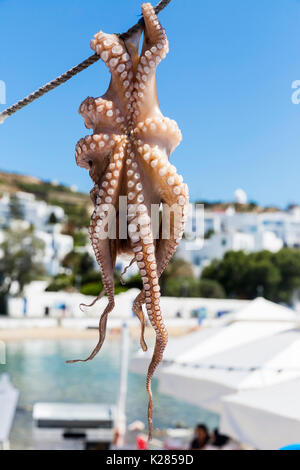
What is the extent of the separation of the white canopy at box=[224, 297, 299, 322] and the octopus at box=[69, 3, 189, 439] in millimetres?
5872

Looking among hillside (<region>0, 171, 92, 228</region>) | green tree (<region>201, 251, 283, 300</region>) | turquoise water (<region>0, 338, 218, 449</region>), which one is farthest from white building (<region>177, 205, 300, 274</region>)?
turquoise water (<region>0, 338, 218, 449</region>)

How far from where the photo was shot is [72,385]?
49.1 feet

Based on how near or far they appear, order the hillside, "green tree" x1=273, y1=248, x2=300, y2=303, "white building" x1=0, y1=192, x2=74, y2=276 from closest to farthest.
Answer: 1. "green tree" x1=273, y1=248, x2=300, y2=303
2. "white building" x1=0, y1=192, x2=74, y2=276
3. the hillside

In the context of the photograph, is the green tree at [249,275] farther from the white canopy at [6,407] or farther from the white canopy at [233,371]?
the white canopy at [233,371]

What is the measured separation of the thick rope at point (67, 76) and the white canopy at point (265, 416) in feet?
7.59

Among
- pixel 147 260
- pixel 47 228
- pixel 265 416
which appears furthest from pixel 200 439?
pixel 47 228

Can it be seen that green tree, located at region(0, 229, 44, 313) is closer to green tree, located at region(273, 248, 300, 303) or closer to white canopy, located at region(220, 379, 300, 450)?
green tree, located at region(273, 248, 300, 303)

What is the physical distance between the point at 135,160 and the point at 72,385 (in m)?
14.7

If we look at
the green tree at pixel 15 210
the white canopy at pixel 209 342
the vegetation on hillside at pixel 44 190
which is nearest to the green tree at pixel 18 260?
the green tree at pixel 15 210

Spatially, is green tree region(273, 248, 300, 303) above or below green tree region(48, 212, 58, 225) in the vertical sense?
below

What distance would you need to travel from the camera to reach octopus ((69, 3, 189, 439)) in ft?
3.44

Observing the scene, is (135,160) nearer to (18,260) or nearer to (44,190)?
(18,260)
